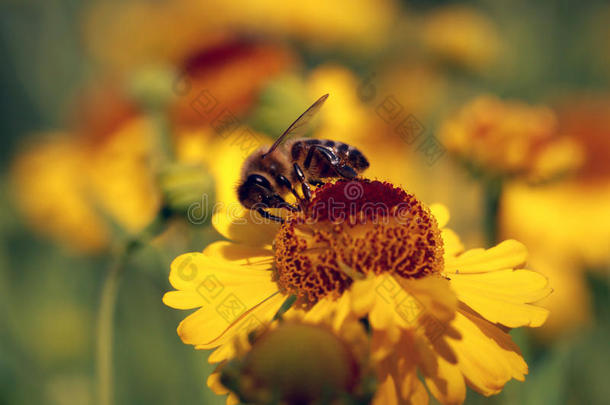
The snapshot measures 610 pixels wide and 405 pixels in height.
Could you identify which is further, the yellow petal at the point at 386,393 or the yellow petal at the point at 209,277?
the yellow petal at the point at 209,277

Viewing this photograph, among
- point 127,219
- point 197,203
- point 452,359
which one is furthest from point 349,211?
point 127,219

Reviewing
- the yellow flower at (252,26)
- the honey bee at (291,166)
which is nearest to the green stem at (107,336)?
the honey bee at (291,166)

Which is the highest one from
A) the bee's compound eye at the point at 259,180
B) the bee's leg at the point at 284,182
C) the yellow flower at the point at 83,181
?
the yellow flower at the point at 83,181

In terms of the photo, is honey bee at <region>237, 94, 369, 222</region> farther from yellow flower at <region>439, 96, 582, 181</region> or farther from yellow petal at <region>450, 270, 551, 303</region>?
yellow flower at <region>439, 96, 582, 181</region>

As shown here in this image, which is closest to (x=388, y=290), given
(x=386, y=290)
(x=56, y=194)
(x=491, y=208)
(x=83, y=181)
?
(x=386, y=290)

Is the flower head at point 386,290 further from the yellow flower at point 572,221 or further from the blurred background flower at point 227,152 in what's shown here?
the yellow flower at point 572,221

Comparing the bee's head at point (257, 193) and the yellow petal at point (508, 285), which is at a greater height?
the bee's head at point (257, 193)
